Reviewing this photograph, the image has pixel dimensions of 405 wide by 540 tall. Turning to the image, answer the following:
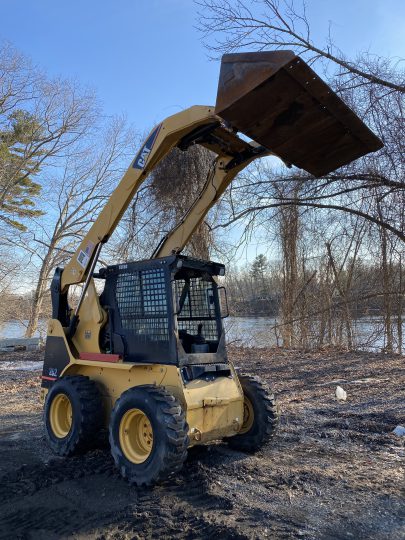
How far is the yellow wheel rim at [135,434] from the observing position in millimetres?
4727

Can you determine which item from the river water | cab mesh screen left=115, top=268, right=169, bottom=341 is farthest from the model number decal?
the river water

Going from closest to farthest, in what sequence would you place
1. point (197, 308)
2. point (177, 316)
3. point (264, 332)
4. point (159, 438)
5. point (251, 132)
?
point (159, 438), point (251, 132), point (177, 316), point (197, 308), point (264, 332)

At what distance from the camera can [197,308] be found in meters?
5.94

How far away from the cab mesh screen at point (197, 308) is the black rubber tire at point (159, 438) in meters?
1.27

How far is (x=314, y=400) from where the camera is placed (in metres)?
8.19

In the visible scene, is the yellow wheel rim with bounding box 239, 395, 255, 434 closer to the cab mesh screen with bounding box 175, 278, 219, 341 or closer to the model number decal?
the cab mesh screen with bounding box 175, 278, 219, 341

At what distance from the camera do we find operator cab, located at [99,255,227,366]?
5.20 metres

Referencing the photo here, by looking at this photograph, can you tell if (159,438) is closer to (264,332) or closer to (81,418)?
(81,418)

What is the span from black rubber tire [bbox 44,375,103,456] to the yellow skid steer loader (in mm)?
14

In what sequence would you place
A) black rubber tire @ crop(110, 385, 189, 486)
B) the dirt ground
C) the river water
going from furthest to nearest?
the river water → black rubber tire @ crop(110, 385, 189, 486) → the dirt ground

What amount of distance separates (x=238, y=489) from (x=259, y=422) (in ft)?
3.70

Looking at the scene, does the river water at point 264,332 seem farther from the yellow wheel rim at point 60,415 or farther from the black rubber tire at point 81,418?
the black rubber tire at point 81,418

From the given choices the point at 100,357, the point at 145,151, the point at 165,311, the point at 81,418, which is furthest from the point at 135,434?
the point at 145,151

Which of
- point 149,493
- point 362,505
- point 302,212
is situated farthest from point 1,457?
point 302,212
